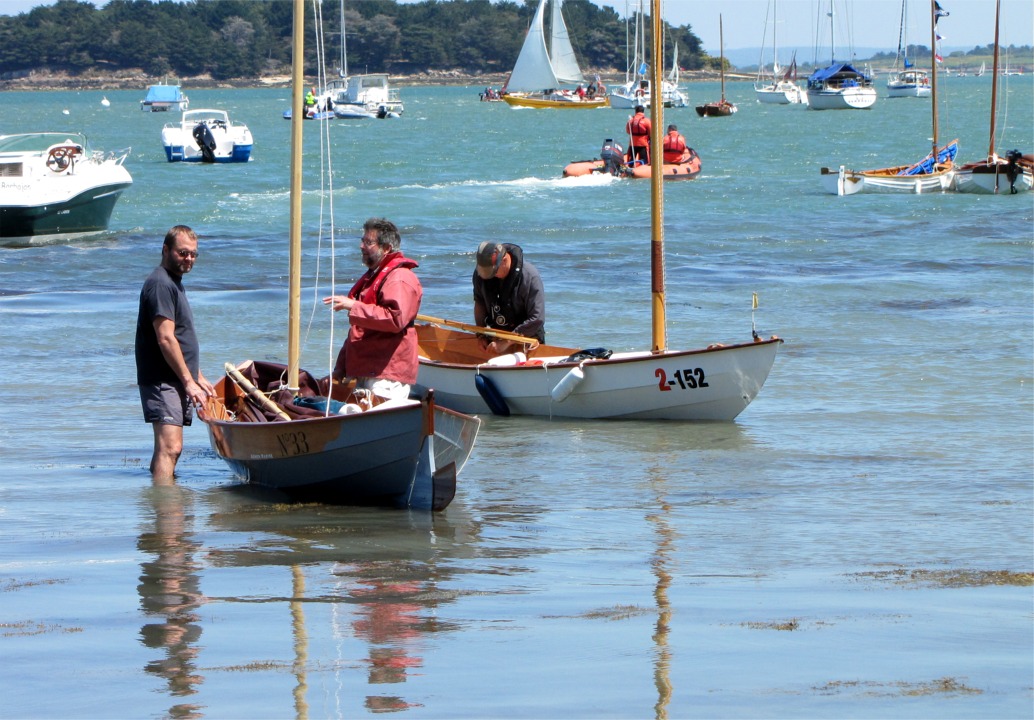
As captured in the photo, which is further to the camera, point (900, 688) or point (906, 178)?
point (906, 178)

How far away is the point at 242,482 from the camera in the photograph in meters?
9.10

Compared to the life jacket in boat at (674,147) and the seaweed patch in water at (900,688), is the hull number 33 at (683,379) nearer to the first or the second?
the seaweed patch in water at (900,688)

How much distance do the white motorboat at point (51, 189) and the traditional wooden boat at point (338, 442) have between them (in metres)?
18.1

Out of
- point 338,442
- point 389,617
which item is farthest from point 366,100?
point 389,617

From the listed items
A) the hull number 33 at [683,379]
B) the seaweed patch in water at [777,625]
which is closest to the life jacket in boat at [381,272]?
the seaweed patch in water at [777,625]

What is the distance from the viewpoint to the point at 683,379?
11.2m

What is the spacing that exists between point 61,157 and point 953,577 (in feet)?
74.5

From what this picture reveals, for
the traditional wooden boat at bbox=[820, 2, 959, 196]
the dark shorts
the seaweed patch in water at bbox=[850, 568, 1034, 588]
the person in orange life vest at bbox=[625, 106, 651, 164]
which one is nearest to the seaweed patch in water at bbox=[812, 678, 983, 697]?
the seaweed patch in water at bbox=[850, 568, 1034, 588]

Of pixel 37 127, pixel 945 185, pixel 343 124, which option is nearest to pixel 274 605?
pixel 945 185

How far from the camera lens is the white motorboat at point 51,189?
84.1 ft

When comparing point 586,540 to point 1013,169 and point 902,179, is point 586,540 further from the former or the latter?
point 1013,169

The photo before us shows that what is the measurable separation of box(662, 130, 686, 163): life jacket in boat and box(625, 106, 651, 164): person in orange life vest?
586mm

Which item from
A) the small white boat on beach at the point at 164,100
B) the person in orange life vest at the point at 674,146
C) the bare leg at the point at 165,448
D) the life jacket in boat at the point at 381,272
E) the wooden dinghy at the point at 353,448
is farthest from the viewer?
the small white boat on beach at the point at 164,100

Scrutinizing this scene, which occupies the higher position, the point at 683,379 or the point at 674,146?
the point at 674,146
